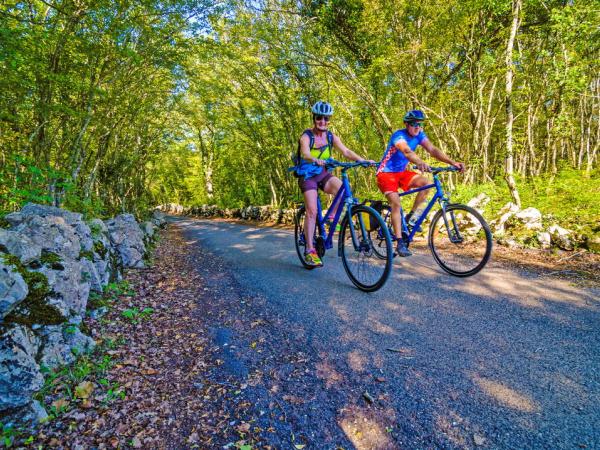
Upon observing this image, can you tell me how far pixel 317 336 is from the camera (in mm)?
2848

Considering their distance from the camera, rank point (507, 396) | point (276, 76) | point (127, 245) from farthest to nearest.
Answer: point (276, 76), point (127, 245), point (507, 396)

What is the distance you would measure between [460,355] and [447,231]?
243 centimetres

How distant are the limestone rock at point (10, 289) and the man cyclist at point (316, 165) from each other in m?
3.15

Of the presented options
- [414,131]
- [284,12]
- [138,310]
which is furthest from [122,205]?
[414,131]

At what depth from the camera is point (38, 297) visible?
→ 2.60m

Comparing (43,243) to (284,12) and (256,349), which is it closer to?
(256,349)

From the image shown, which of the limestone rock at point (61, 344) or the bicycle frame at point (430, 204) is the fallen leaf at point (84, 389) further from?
the bicycle frame at point (430, 204)

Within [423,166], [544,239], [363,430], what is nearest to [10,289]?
[363,430]

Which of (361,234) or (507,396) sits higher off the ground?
(361,234)

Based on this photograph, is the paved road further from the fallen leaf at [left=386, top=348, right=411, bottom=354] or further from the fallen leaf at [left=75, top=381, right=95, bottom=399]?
the fallen leaf at [left=75, top=381, right=95, bottom=399]

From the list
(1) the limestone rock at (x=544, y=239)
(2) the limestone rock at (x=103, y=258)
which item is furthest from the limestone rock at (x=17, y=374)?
(1) the limestone rock at (x=544, y=239)

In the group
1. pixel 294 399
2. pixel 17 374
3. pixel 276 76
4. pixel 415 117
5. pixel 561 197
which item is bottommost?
pixel 294 399

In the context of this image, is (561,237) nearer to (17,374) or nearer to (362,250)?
(362,250)

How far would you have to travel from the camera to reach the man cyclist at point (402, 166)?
14.3ft
